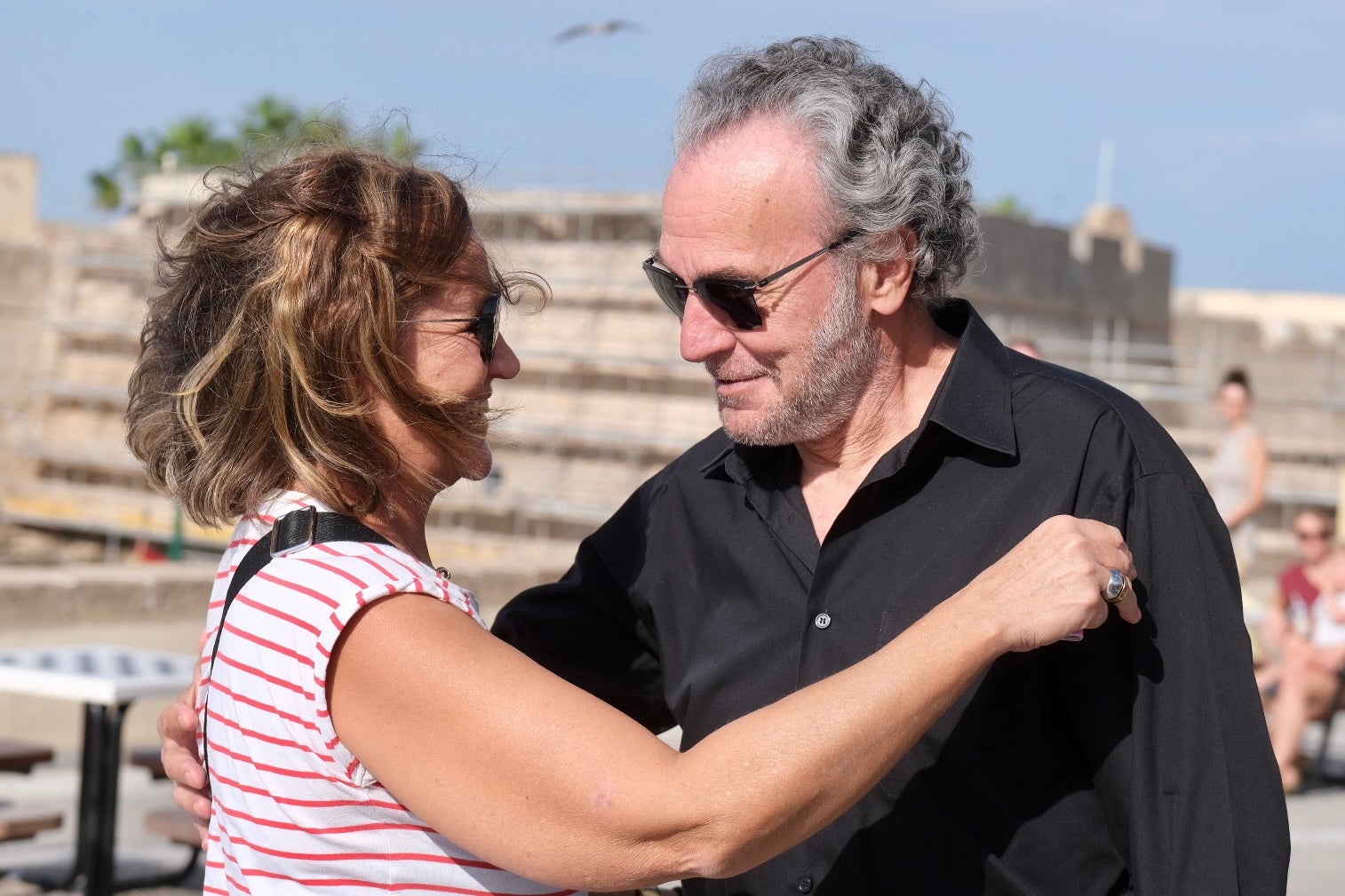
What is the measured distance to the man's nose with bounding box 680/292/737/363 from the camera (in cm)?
229

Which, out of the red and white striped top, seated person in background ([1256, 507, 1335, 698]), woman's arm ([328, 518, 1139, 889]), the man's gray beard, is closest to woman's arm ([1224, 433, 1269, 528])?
seated person in background ([1256, 507, 1335, 698])

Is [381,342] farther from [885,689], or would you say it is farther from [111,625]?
[111,625]

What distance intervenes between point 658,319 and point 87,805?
Answer: 1772 cm

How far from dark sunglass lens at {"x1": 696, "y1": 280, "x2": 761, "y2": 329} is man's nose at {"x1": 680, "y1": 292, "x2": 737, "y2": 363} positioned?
0.04ft

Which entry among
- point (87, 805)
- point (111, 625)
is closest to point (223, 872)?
point (87, 805)

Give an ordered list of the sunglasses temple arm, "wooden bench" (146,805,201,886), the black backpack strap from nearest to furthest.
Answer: the black backpack strap
the sunglasses temple arm
"wooden bench" (146,805,201,886)

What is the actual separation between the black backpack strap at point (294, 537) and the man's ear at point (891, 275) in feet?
2.82

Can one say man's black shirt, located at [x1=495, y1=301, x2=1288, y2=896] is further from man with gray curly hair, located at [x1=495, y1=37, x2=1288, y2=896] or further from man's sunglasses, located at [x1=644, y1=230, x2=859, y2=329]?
man's sunglasses, located at [x1=644, y1=230, x2=859, y2=329]

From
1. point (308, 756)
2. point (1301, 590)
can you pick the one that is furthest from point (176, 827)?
point (1301, 590)

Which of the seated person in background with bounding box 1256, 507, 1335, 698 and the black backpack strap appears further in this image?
the seated person in background with bounding box 1256, 507, 1335, 698

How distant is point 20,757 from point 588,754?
11.9ft

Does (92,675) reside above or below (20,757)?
above

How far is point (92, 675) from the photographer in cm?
461

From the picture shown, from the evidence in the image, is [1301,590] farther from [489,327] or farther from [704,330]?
Answer: [489,327]
